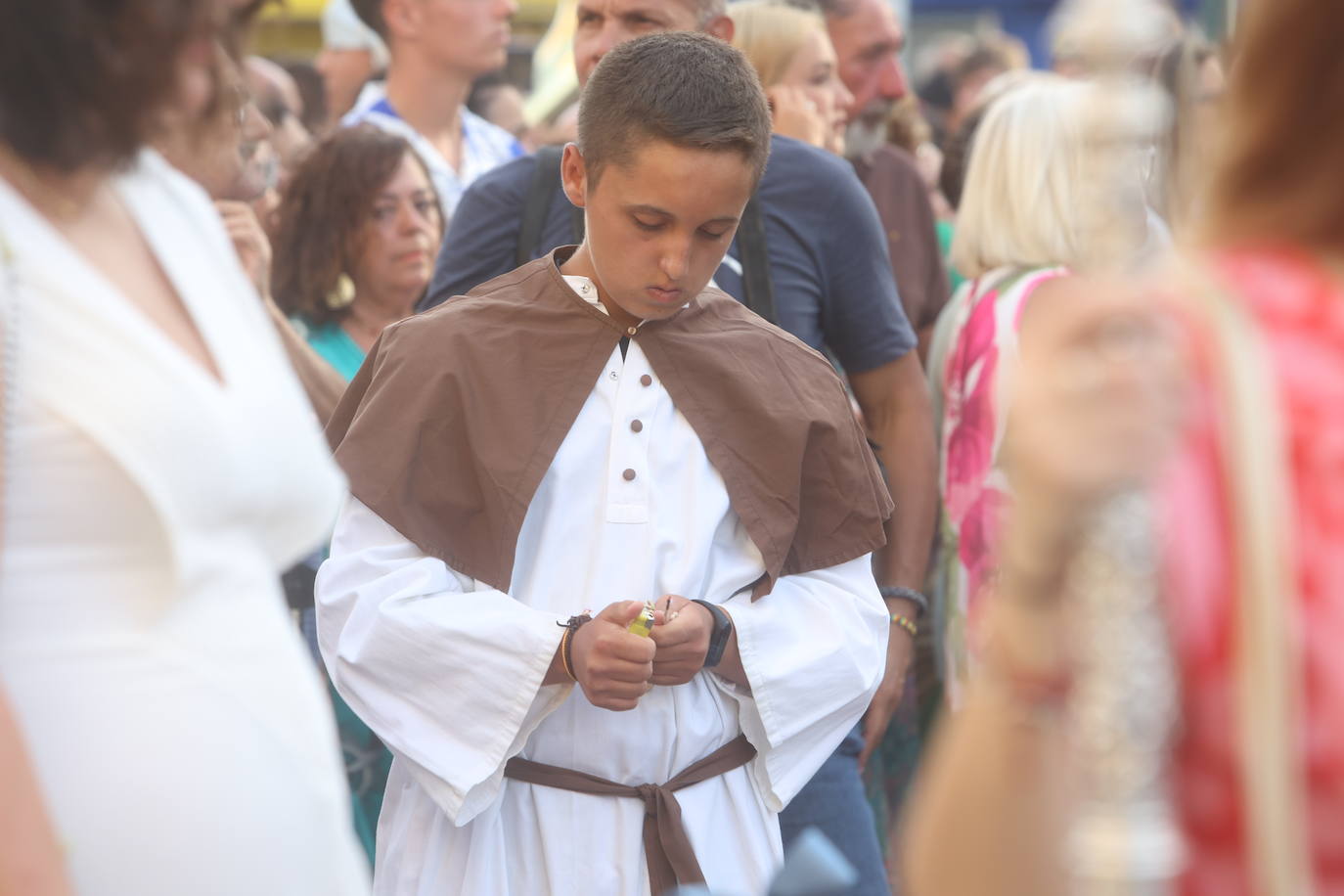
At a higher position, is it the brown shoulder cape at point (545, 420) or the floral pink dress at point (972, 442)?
the brown shoulder cape at point (545, 420)

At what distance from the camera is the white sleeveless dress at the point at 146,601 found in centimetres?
149

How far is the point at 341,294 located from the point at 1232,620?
12.0ft

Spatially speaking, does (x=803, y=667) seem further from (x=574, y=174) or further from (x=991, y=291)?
(x=991, y=291)

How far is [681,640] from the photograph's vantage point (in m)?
2.54

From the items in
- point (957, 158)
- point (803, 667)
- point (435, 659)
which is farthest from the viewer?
point (957, 158)

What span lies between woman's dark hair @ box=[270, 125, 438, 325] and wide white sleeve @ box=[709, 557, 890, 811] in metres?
1.99

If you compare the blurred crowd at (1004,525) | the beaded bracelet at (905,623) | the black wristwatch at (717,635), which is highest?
the blurred crowd at (1004,525)

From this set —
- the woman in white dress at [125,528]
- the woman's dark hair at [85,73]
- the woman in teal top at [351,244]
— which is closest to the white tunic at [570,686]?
the woman in white dress at [125,528]

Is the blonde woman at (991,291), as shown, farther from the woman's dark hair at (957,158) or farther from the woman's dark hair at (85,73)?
the woman's dark hair at (85,73)

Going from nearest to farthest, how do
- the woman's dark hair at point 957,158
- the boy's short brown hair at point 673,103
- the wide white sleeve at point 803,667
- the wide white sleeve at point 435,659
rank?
the wide white sleeve at point 435,659
the wide white sleeve at point 803,667
the boy's short brown hair at point 673,103
the woman's dark hair at point 957,158

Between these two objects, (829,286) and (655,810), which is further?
(829,286)

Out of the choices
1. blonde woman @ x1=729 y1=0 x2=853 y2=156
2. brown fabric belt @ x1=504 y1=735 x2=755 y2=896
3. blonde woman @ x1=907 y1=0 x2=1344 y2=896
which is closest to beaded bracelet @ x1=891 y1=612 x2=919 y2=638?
brown fabric belt @ x1=504 y1=735 x2=755 y2=896

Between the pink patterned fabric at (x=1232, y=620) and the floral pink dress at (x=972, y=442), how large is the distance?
2790 mm

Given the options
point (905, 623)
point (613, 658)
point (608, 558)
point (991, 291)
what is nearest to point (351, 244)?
point (991, 291)
